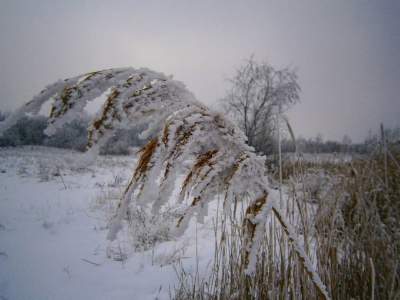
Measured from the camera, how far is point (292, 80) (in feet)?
61.9

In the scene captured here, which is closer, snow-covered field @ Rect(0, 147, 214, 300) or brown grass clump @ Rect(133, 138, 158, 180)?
brown grass clump @ Rect(133, 138, 158, 180)

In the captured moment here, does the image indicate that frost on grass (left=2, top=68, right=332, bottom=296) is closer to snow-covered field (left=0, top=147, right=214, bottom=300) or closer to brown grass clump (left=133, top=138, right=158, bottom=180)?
brown grass clump (left=133, top=138, right=158, bottom=180)

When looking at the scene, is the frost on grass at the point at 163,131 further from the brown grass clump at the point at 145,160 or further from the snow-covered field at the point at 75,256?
the snow-covered field at the point at 75,256

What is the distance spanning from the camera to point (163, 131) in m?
0.60

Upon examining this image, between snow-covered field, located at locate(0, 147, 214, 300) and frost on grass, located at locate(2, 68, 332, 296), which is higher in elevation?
frost on grass, located at locate(2, 68, 332, 296)

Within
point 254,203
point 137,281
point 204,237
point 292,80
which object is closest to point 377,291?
point 254,203

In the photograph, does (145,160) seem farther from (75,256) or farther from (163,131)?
(75,256)

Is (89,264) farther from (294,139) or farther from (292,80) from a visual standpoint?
(292,80)

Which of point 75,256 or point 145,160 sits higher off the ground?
point 145,160

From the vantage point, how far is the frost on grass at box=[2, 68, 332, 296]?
0.58 m

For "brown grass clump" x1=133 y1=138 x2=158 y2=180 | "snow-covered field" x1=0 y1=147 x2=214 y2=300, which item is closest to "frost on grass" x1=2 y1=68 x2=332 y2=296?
"brown grass clump" x1=133 y1=138 x2=158 y2=180

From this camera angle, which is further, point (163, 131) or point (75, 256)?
point (75, 256)

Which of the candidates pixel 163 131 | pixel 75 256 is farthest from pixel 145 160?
pixel 75 256

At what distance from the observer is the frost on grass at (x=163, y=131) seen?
58 centimetres
